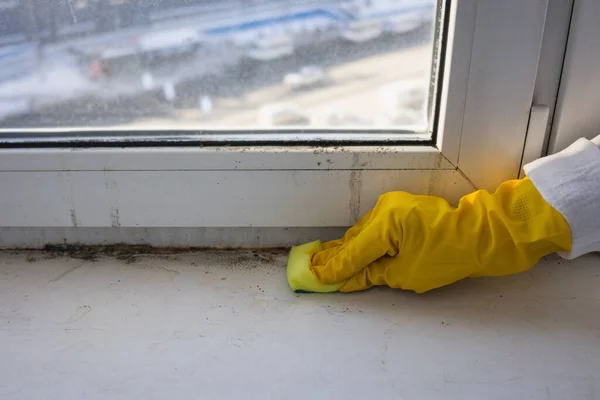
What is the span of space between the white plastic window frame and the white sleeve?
67 millimetres

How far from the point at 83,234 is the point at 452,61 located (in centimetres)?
57

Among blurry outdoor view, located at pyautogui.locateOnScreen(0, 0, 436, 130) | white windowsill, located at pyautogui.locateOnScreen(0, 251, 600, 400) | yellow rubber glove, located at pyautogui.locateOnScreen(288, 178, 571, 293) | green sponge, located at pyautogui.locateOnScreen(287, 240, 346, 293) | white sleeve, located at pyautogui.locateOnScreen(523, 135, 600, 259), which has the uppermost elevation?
blurry outdoor view, located at pyautogui.locateOnScreen(0, 0, 436, 130)

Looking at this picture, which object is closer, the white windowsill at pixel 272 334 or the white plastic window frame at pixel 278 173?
the white windowsill at pixel 272 334

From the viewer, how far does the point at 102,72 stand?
0.69 m

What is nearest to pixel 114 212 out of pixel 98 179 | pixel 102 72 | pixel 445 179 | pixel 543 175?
pixel 98 179

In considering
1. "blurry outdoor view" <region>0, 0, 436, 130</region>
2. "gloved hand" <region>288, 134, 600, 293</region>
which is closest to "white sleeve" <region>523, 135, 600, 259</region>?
"gloved hand" <region>288, 134, 600, 293</region>

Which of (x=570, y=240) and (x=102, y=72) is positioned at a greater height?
(x=102, y=72)

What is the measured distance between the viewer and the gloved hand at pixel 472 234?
2.02ft

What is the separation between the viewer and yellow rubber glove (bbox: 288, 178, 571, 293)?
2.06ft

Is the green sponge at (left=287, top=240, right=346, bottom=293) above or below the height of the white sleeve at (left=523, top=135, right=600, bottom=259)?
below

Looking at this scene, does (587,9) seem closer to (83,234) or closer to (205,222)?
(205,222)

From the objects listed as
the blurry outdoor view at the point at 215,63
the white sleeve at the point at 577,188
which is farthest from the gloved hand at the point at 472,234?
the blurry outdoor view at the point at 215,63

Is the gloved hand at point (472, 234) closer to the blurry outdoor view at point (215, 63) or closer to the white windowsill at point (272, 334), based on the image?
the white windowsill at point (272, 334)

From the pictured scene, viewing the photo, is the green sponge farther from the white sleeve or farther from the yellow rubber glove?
the white sleeve
